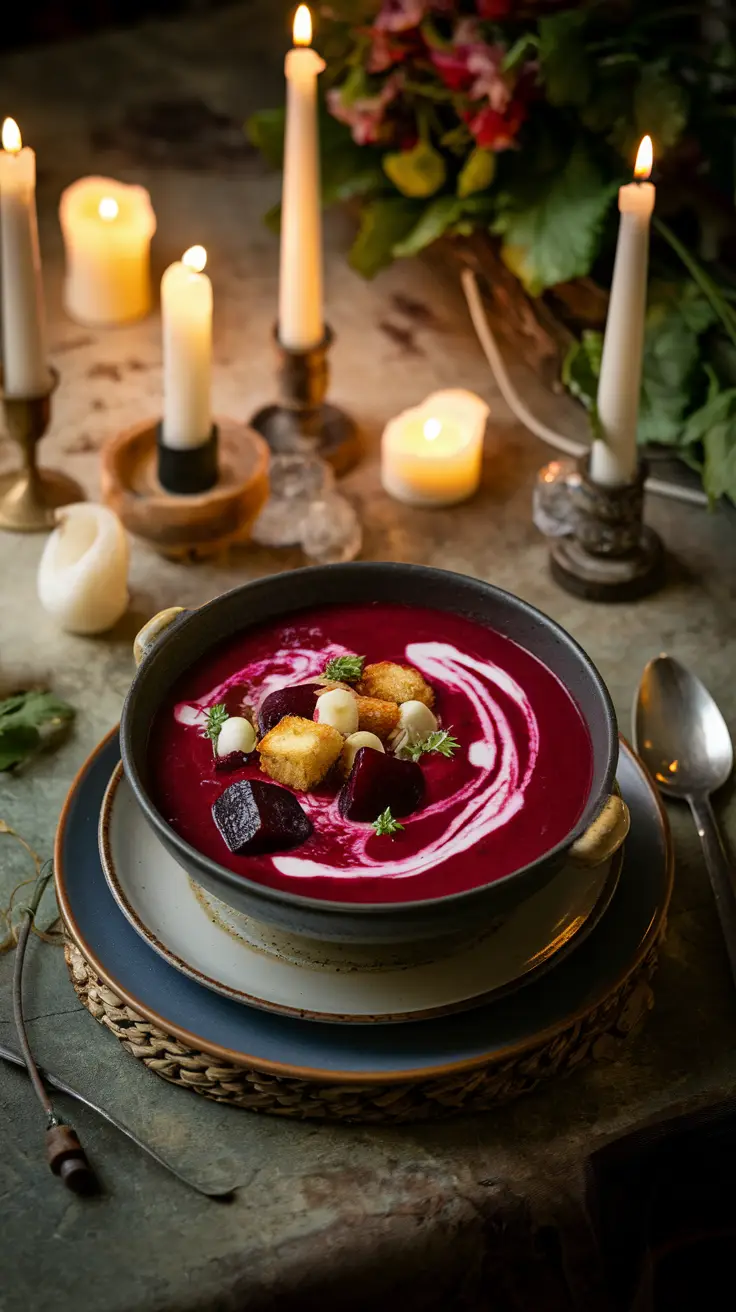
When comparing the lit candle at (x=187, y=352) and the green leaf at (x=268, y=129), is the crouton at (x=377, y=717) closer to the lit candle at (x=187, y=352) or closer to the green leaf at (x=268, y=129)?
the lit candle at (x=187, y=352)

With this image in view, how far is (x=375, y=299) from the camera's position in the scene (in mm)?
2359

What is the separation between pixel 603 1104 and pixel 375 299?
1.52 metres

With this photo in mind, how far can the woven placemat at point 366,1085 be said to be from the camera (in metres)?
1.14

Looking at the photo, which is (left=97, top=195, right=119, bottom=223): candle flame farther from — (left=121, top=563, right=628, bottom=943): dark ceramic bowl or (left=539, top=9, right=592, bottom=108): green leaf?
(left=121, top=563, right=628, bottom=943): dark ceramic bowl

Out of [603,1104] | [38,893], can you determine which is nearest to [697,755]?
[603,1104]

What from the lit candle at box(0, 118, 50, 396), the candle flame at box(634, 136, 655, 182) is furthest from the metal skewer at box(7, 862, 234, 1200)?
the candle flame at box(634, 136, 655, 182)

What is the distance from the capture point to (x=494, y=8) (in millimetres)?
1976

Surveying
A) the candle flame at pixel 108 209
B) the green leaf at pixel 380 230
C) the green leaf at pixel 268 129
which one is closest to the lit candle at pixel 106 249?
the candle flame at pixel 108 209

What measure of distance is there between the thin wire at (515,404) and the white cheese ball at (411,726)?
0.74 meters

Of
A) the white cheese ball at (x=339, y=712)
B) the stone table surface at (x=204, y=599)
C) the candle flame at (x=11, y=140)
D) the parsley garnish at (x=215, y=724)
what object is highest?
the candle flame at (x=11, y=140)

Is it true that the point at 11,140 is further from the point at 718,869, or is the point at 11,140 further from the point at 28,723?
the point at 718,869

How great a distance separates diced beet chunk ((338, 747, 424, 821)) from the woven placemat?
222 millimetres

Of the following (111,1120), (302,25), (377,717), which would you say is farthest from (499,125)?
(111,1120)

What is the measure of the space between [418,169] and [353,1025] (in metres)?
1.37
